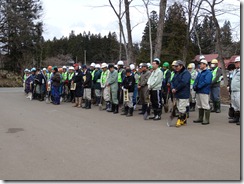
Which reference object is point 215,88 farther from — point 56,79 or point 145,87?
point 56,79

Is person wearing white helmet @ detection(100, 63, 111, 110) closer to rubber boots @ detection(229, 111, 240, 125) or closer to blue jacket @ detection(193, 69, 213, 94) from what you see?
blue jacket @ detection(193, 69, 213, 94)

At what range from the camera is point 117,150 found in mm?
6148

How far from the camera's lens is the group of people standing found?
8.70 metres

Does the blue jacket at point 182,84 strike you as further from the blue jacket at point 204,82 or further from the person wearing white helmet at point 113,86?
the person wearing white helmet at point 113,86

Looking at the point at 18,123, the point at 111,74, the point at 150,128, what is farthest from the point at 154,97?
the point at 18,123

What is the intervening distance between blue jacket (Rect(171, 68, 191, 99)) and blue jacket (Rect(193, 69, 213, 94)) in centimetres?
49

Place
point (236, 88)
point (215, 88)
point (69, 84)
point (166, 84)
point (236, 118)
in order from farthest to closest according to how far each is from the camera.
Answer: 1. point (69, 84)
2. point (166, 84)
3. point (215, 88)
4. point (236, 118)
5. point (236, 88)

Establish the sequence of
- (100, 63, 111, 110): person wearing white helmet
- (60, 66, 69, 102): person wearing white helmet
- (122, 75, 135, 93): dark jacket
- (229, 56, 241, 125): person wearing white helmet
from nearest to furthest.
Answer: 1. (229, 56, 241, 125): person wearing white helmet
2. (122, 75, 135, 93): dark jacket
3. (100, 63, 111, 110): person wearing white helmet
4. (60, 66, 69, 102): person wearing white helmet

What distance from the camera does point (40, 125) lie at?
359 inches

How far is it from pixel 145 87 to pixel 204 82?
103 inches

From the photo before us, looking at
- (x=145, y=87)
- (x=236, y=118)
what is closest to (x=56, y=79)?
(x=145, y=87)

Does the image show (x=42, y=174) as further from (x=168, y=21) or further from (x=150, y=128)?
(x=168, y=21)

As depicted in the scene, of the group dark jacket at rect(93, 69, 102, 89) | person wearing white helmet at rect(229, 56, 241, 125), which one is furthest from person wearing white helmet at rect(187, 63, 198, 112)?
dark jacket at rect(93, 69, 102, 89)

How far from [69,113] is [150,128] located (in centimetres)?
433
